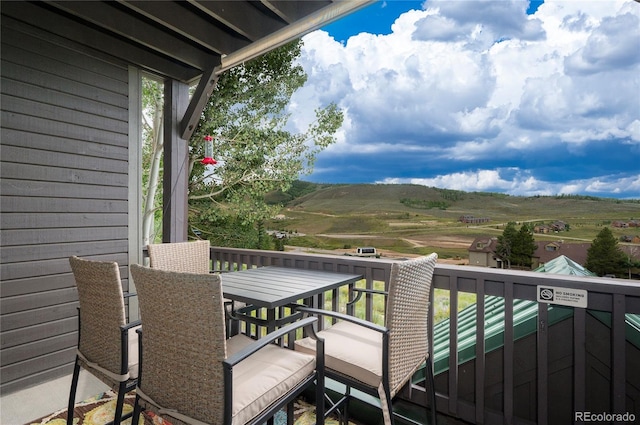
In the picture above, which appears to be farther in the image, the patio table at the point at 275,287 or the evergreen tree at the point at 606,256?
the evergreen tree at the point at 606,256

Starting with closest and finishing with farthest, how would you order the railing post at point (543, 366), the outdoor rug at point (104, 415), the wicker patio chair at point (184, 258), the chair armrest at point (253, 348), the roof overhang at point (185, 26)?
the chair armrest at point (253, 348) → the railing post at point (543, 366) → the outdoor rug at point (104, 415) → the roof overhang at point (185, 26) → the wicker patio chair at point (184, 258)

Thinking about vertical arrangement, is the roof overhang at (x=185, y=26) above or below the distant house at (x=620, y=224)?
above

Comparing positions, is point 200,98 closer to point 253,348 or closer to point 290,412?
point 253,348

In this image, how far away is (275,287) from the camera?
2012mm

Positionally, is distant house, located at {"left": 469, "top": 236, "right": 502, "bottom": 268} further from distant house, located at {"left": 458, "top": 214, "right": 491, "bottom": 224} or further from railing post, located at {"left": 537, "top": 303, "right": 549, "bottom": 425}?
railing post, located at {"left": 537, "top": 303, "right": 549, "bottom": 425}

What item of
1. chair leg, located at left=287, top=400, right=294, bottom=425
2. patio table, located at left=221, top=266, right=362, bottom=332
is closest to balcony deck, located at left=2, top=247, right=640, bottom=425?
patio table, located at left=221, top=266, right=362, bottom=332

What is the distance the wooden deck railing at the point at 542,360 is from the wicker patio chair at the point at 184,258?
1.32m

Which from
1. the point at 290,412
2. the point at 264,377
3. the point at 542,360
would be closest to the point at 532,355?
the point at 542,360

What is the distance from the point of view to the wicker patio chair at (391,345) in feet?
4.80

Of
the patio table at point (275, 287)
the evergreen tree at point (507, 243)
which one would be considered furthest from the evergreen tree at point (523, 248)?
the patio table at point (275, 287)

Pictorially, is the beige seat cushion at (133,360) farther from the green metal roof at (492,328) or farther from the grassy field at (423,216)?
the grassy field at (423,216)

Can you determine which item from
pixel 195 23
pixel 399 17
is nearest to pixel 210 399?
pixel 195 23

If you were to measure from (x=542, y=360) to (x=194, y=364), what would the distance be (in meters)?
1.68

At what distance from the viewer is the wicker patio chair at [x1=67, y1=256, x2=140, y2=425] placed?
1.55 m
